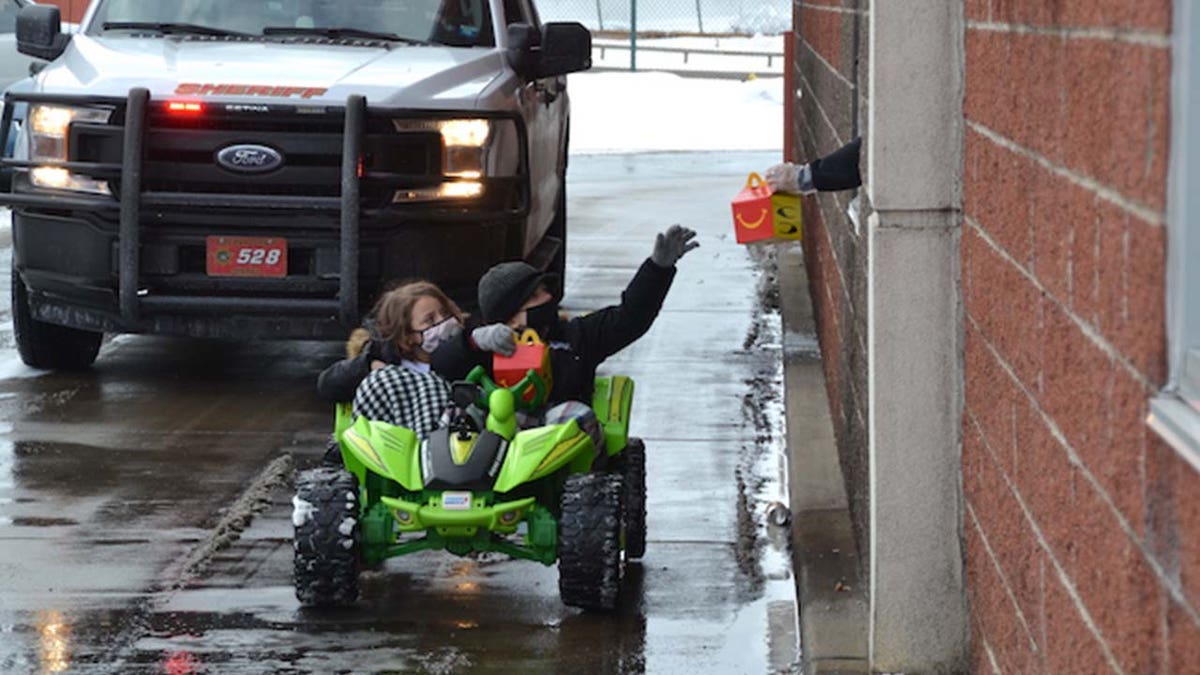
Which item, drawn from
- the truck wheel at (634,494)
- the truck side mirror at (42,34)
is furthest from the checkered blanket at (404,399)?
the truck side mirror at (42,34)

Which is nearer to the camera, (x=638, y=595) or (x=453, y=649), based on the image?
(x=453, y=649)

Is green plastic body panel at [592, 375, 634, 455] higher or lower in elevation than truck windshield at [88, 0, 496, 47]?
lower

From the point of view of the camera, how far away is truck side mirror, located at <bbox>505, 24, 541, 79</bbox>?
11.0m

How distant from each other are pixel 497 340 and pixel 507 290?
30 cm

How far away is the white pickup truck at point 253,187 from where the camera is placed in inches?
386

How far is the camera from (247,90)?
9852mm

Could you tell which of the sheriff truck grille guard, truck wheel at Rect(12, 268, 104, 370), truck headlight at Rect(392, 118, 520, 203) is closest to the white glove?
the sheriff truck grille guard

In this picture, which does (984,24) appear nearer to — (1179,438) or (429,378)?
(1179,438)

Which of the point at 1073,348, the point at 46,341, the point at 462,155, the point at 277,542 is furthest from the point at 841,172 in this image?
the point at 46,341

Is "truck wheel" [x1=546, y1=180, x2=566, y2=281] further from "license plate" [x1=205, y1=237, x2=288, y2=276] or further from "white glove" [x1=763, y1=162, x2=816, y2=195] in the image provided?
"white glove" [x1=763, y1=162, x2=816, y2=195]

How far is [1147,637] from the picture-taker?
9.27 ft

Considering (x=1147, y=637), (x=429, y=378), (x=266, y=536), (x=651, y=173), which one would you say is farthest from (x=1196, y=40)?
(x=651, y=173)

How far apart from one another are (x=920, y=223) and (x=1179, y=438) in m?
2.81

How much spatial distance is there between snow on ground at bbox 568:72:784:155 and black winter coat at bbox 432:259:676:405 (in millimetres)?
19582
